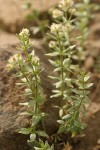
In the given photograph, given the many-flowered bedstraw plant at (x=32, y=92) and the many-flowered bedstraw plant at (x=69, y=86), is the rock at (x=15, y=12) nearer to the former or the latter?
the many-flowered bedstraw plant at (x=69, y=86)

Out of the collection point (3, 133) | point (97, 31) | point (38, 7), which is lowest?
point (3, 133)

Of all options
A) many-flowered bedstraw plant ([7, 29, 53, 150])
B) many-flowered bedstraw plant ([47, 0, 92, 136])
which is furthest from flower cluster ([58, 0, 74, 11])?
many-flowered bedstraw plant ([7, 29, 53, 150])

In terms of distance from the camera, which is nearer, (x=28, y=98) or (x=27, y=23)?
(x=28, y=98)

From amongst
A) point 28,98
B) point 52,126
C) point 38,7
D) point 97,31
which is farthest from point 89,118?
point 38,7

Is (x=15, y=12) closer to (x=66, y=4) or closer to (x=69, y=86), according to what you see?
(x=66, y=4)

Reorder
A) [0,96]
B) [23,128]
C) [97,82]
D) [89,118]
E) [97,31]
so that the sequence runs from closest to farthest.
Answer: [23,128] → [0,96] → [89,118] → [97,82] → [97,31]

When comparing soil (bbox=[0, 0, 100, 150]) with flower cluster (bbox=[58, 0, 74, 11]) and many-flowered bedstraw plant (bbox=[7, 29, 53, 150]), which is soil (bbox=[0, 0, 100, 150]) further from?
flower cluster (bbox=[58, 0, 74, 11])

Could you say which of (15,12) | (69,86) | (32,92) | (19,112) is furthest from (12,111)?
(15,12)

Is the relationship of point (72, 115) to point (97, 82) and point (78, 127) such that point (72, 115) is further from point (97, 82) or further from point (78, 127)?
point (97, 82)
